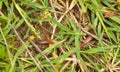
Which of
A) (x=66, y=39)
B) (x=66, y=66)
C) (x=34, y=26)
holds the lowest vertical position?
(x=66, y=66)

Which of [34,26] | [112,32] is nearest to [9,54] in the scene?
[34,26]

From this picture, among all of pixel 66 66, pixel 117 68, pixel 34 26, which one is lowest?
pixel 117 68

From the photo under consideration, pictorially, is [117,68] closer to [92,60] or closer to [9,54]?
[92,60]

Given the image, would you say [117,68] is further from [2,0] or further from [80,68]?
[2,0]

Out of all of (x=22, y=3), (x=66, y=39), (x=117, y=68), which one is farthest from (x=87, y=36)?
(x=22, y=3)

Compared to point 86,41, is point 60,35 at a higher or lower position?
higher

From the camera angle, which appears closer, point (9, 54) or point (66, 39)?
point (9, 54)

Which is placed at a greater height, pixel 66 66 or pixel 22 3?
pixel 22 3
